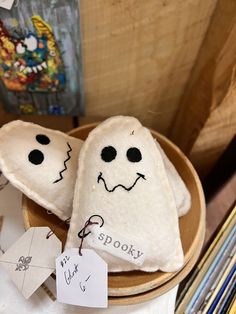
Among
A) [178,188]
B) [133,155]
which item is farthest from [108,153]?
[178,188]

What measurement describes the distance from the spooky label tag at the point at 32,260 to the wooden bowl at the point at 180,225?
0.03 metres

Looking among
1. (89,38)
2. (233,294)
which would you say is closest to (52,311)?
(233,294)

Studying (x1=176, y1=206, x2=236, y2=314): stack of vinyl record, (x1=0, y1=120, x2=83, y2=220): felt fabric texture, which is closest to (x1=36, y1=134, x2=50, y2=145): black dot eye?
(x1=0, y1=120, x2=83, y2=220): felt fabric texture

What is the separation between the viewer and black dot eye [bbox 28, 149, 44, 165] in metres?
0.57

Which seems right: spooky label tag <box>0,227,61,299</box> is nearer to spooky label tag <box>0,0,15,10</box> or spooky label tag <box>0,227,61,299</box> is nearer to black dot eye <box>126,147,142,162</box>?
black dot eye <box>126,147,142,162</box>

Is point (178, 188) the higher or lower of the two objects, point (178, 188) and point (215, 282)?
the higher

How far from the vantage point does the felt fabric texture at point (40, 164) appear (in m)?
0.56

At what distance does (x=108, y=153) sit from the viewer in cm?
54

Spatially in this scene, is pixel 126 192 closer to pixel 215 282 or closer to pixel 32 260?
pixel 32 260

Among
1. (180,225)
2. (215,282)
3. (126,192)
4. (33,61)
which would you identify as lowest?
(215,282)

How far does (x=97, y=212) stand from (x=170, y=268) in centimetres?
14

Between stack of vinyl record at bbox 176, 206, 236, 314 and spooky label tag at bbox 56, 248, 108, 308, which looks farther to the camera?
stack of vinyl record at bbox 176, 206, 236, 314

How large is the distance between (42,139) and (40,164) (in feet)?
0.14

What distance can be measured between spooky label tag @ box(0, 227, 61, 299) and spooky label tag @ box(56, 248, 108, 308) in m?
0.03
